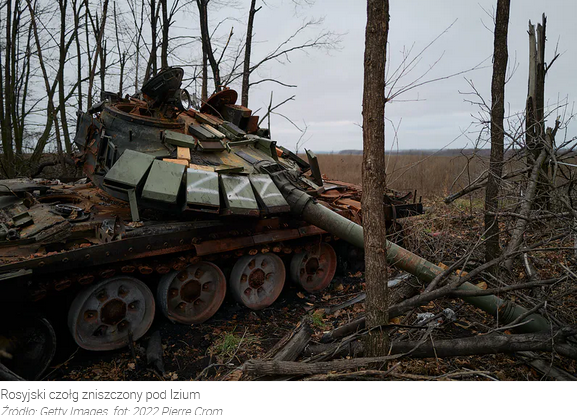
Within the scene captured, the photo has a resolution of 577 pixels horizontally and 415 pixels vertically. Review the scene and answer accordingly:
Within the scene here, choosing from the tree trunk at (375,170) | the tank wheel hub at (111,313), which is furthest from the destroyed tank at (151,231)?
the tree trunk at (375,170)

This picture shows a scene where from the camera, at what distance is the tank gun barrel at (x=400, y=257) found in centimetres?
459

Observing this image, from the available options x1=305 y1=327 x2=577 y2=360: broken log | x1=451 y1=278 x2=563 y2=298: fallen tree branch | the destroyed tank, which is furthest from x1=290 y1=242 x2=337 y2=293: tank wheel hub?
x1=451 y1=278 x2=563 y2=298: fallen tree branch

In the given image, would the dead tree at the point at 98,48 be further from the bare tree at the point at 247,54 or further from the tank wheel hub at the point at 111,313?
the tank wheel hub at the point at 111,313

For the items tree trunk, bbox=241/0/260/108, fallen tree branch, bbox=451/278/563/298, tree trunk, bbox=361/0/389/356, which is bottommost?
fallen tree branch, bbox=451/278/563/298

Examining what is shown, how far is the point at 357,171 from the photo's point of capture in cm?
1911

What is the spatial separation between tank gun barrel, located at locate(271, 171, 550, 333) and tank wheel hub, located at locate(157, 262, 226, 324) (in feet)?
5.28

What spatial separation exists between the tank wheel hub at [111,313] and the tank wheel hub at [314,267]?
2.66 m

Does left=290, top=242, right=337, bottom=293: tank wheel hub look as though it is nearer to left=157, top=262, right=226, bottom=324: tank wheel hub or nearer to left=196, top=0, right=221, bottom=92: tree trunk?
left=157, top=262, right=226, bottom=324: tank wheel hub

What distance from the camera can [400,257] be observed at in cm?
538

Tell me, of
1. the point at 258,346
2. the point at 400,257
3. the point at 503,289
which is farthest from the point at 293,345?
the point at 503,289

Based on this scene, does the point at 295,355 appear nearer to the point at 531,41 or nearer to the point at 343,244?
the point at 343,244

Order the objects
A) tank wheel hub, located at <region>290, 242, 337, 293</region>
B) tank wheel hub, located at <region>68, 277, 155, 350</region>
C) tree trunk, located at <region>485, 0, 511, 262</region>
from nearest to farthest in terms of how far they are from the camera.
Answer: tank wheel hub, located at <region>68, 277, 155, 350</region> → tree trunk, located at <region>485, 0, 511, 262</region> → tank wheel hub, located at <region>290, 242, 337, 293</region>

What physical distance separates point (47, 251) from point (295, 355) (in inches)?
123

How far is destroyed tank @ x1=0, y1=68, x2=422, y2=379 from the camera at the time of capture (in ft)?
15.9
